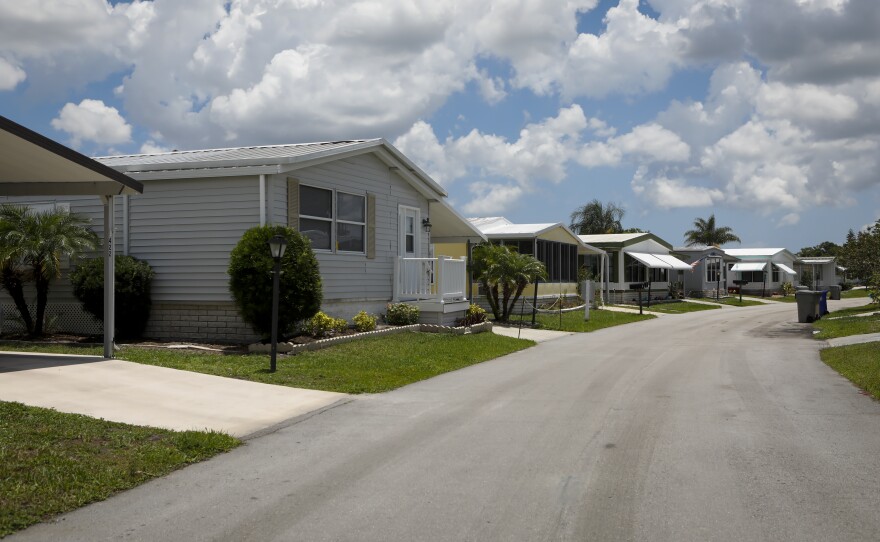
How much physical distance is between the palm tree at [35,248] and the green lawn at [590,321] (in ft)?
44.2

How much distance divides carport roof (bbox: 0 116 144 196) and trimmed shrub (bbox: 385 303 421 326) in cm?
704

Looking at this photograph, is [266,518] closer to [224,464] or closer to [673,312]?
[224,464]

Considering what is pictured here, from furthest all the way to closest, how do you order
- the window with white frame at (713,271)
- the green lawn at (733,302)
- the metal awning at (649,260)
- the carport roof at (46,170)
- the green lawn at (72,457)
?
1. the window with white frame at (713,271)
2. the green lawn at (733,302)
3. the metal awning at (649,260)
4. the carport roof at (46,170)
5. the green lawn at (72,457)

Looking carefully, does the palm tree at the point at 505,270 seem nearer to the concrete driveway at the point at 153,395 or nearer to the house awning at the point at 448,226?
the house awning at the point at 448,226

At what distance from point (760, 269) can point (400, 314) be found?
46.7 m

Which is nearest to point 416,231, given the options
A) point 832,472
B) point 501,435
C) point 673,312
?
point 501,435

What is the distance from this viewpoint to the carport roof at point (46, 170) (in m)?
10.4

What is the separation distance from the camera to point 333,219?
1706cm

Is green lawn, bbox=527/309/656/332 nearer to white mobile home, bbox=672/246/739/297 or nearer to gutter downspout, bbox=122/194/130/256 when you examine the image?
gutter downspout, bbox=122/194/130/256

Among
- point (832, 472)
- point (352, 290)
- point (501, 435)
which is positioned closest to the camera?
point (832, 472)

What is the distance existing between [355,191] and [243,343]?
14.6ft

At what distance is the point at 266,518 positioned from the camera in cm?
545

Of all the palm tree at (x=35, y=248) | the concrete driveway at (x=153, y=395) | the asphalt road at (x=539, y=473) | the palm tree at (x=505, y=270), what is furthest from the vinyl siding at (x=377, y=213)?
the asphalt road at (x=539, y=473)

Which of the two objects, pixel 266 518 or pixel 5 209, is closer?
pixel 266 518
